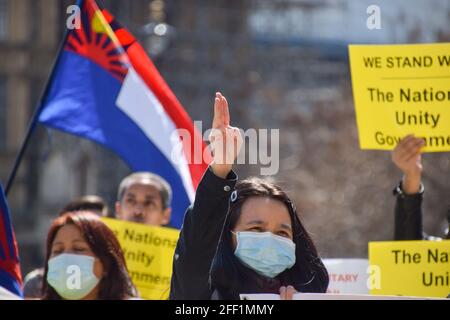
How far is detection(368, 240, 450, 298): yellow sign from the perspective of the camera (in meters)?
6.56

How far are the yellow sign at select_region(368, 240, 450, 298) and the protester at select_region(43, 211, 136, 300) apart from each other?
1.26m

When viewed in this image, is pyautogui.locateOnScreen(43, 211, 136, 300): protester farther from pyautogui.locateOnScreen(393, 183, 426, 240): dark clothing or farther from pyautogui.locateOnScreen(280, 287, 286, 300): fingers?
pyautogui.locateOnScreen(393, 183, 426, 240): dark clothing

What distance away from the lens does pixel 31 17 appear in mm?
44719

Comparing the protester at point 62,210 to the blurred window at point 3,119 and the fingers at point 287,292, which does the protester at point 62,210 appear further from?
the blurred window at point 3,119

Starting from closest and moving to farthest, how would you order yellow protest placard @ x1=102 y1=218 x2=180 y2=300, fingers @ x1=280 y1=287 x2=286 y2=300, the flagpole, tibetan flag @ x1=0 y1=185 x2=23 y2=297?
fingers @ x1=280 y1=287 x2=286 y2=300, tibetan flag @ x1=0 y1=185 x2=23 y2=297, yellow protest placard @ x1=102 y1=218 x2=180 y2=300, the flagpole

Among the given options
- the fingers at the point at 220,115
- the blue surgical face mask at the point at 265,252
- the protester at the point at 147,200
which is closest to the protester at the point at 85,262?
the blue surgical face mask at the point at 265,252

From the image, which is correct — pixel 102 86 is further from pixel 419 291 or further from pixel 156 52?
pixel 156 52

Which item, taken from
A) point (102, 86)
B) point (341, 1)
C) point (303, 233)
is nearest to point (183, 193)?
point (102, 86)

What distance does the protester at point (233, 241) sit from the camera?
505cm

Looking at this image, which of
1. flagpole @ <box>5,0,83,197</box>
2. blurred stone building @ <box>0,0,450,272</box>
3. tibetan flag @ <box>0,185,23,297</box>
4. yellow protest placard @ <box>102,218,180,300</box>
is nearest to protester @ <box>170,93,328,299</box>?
tibetan flag @ <box>0,185,23,297</box>

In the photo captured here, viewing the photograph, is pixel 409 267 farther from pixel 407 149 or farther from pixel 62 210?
pixel 62 210

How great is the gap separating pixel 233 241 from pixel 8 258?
1.72 meters

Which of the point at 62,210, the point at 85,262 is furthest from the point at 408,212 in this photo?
the point at 62,210
